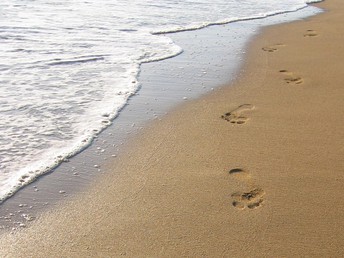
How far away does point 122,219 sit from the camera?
2.97 m

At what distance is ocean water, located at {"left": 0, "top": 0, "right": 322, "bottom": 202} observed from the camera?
3.90m

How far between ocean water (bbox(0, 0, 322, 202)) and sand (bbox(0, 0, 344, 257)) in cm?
54

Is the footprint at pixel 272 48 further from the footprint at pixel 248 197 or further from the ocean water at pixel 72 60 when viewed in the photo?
the footprint at pixel 248 197

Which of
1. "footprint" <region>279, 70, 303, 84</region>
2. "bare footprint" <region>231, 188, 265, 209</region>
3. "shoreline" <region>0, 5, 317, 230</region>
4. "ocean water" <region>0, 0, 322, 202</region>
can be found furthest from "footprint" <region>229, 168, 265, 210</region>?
"footprint" <region>279, 70, 303, 84</region>

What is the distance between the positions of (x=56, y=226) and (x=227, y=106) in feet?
7.49

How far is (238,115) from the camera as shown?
4.52 m

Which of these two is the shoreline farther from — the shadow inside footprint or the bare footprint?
the bare footprint

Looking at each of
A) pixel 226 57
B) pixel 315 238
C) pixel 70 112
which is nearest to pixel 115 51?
pixel 226 57

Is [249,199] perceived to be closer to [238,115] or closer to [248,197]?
[248,197]

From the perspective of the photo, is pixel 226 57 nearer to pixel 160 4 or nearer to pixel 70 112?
pixel 70 112

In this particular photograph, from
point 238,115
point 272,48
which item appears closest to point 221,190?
point 238,115

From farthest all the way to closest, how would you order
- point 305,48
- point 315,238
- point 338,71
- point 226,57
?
1. point 305,48
2. point 226,57
3. point 338,71
4. point 315,238

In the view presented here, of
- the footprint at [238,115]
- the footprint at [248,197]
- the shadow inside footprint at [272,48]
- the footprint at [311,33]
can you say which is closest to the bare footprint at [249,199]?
the footprint at [248,197]

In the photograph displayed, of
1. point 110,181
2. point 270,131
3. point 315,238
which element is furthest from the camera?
point 270,131
